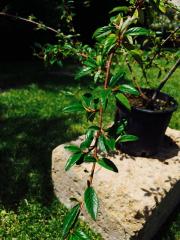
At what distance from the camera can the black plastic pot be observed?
3.54m

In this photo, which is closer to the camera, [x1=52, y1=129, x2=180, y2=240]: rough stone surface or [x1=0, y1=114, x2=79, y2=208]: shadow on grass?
[x1=52, y1=129, x2=180, y2=240]: rough stone surface

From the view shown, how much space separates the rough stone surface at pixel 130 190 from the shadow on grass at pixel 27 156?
1.08 feet

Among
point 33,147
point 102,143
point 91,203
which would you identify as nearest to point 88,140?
point 102,143

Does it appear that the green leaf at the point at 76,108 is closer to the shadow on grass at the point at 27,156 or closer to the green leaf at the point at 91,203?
the green leaf at the point at 91,203

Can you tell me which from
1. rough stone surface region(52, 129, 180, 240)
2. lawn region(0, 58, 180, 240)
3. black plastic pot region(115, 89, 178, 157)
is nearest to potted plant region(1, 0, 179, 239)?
black plastic pot region(115, 89, 178, 157)

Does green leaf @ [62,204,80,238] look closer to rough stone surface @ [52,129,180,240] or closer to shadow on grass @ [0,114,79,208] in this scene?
rough stone surface @ [52,129,180,240]

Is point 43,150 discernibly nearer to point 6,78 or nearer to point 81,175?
point 81,175

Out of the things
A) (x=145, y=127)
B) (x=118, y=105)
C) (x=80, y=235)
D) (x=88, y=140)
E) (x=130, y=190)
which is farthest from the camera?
(x=118, y=105)

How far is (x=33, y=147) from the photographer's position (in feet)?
15.7

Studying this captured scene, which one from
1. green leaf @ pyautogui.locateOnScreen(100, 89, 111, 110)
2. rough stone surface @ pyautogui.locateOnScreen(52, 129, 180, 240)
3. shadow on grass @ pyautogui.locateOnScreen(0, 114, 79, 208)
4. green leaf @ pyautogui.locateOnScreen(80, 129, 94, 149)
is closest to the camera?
green leaf @ pyautogui.locateOnScreen(100, 89, 111, 110)

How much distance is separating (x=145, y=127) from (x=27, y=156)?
1688 mm

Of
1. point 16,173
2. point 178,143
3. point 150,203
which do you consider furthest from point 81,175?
point 178,143

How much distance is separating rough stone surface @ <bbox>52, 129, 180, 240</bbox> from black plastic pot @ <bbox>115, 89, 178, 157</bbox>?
10 centimetres

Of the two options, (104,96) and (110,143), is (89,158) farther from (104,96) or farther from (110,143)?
(104,96)
